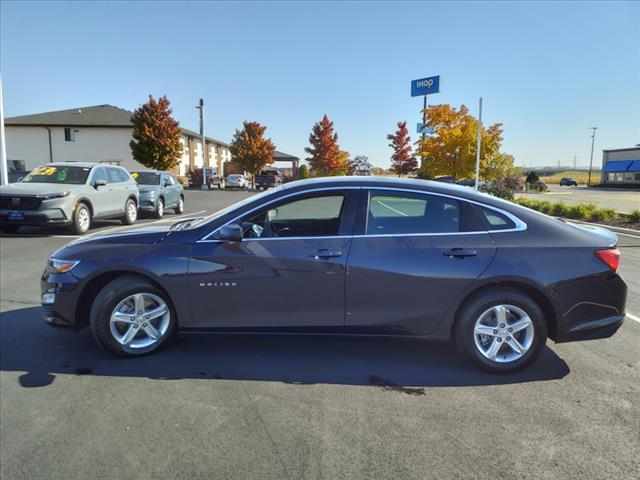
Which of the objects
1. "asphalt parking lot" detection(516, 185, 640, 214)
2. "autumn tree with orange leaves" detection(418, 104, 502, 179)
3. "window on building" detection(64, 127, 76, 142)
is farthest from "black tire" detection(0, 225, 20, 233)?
"window on building" detection(64, 127, 76, 142)

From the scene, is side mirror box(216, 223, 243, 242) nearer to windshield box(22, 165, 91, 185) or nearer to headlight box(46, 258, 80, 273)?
headlight box(46, 258, 80, 273)

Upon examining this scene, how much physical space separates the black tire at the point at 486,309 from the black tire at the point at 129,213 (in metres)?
11.7

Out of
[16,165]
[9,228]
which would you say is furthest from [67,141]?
[9,228]

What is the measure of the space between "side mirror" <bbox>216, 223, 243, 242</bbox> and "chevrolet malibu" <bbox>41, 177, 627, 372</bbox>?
1 centimetres

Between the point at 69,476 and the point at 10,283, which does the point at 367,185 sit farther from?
the point at 10,283

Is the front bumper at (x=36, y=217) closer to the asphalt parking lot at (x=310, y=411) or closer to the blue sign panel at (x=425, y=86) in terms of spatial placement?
the asphalt parking lot at (x=310, y=411)

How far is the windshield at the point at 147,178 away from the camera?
52.1ft

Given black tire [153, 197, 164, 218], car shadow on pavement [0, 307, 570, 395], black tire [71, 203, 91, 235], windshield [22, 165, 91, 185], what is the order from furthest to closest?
black tire [153, 197, 164, 218] → windshield [22, 165, 91, 185] → black tire [71, 203, 91, 235] → car shadow on pavement [0, 307, 570, 395]

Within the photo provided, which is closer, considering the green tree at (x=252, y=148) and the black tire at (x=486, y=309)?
the black tire at (x=486, y=309)

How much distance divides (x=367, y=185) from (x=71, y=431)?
2.79 meters

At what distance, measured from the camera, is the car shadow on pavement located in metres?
3.63

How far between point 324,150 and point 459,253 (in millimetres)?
54515

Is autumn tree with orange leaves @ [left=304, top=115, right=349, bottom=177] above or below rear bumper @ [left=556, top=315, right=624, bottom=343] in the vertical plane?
above

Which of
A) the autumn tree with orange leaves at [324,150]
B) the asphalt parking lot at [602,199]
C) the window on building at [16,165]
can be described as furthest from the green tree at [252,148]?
the asphalt parking lot at [602,199]
